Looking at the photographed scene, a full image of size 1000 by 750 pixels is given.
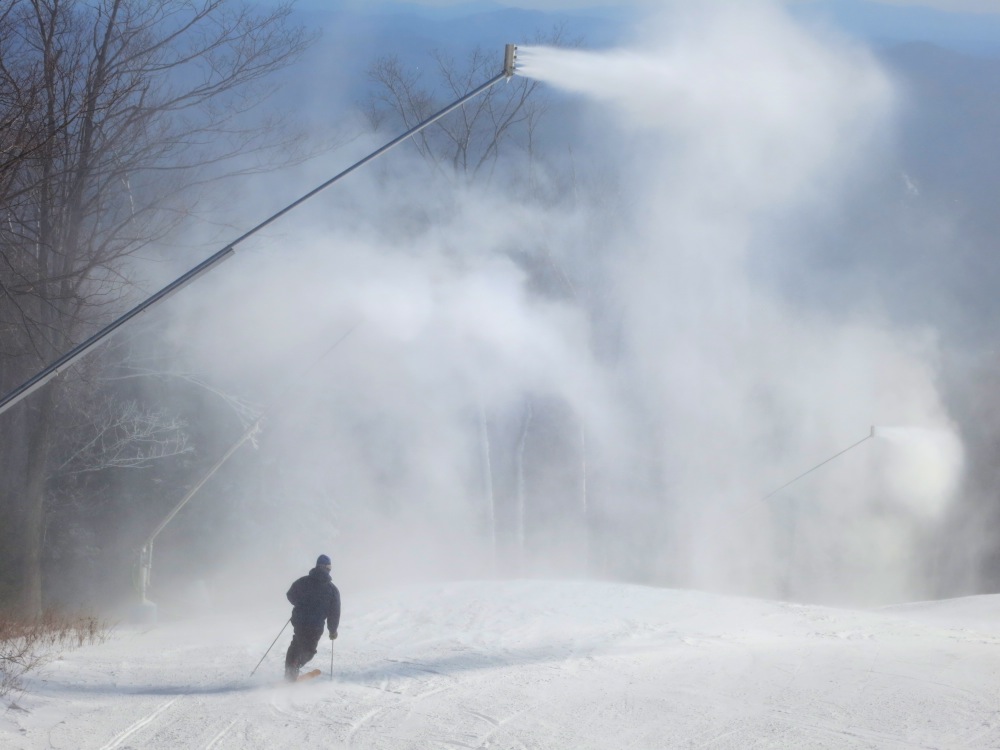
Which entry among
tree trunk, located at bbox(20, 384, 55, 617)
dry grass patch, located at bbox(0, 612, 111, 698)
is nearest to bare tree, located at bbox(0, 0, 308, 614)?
tree trunk, located at bbox(20, 384, 55, 617)

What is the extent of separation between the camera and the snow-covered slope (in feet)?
20.5

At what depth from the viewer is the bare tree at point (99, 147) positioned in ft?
43.7

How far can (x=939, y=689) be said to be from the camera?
715cm

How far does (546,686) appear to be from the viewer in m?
7.55

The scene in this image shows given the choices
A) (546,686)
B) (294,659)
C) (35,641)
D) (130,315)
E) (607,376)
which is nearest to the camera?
(130,315)

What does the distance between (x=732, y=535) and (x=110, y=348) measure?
18.1m

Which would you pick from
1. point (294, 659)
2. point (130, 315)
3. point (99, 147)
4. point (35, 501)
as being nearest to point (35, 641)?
point (294, 659)

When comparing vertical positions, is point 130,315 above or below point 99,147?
below

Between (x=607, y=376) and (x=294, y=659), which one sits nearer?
(x=294, y=659)

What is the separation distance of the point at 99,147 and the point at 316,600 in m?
9.21

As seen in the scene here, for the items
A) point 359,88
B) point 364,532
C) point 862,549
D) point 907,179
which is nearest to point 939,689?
point 364,532

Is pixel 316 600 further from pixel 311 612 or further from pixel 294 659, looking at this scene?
pixel 294 659

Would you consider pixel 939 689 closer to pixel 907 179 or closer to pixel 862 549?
pixel 862 549

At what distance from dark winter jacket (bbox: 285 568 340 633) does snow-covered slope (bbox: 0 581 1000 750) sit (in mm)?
479
